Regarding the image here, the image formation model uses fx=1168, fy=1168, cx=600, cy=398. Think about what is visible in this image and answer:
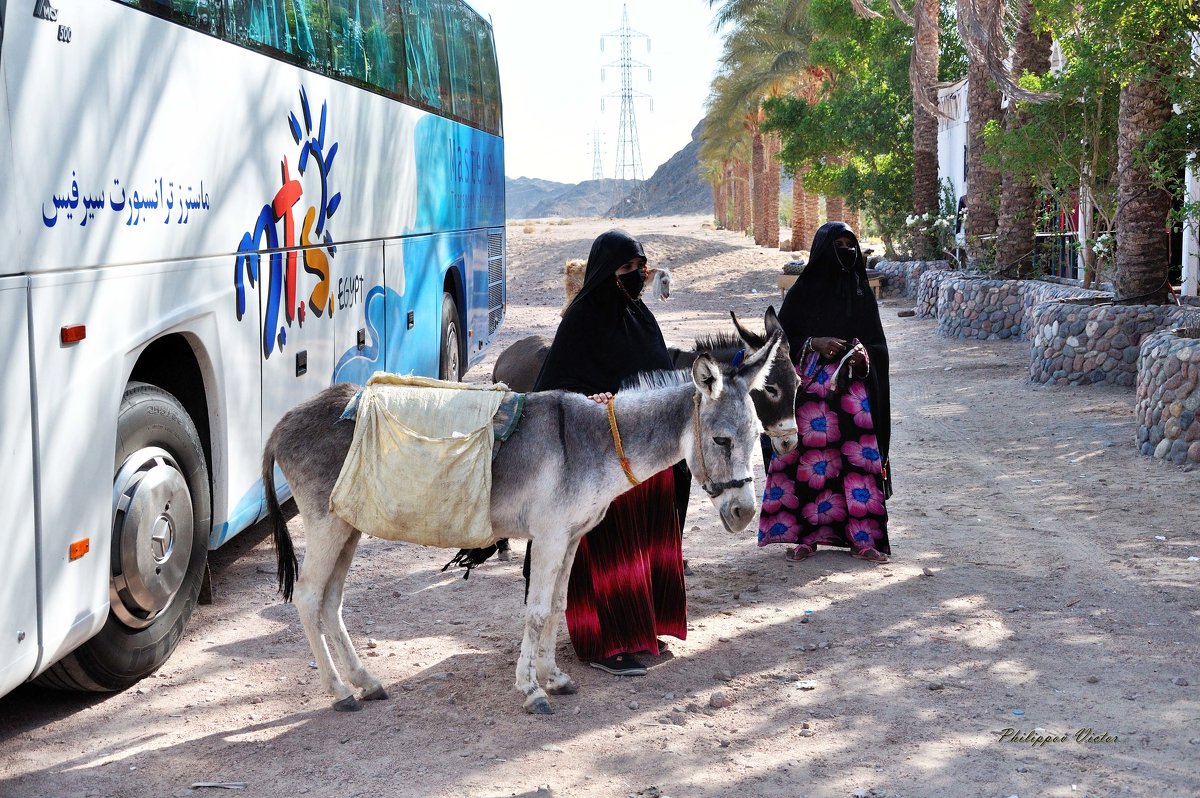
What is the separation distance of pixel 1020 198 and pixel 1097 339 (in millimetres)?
5579

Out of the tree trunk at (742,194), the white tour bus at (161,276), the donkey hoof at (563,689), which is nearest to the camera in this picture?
the white tour bus at (161,276)

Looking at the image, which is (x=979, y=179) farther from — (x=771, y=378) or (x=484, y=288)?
(x=771, y=378)

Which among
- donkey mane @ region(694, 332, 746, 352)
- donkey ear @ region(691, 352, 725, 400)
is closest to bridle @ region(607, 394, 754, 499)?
donkey ear @ region(691, 352, 725, 400)

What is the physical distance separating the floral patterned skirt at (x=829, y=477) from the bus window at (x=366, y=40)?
3286mm

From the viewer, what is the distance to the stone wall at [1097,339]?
1171 centimetres

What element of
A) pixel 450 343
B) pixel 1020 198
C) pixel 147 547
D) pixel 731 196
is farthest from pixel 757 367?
pixel 731 196

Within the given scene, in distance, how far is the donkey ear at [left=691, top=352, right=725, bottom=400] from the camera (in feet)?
12.8

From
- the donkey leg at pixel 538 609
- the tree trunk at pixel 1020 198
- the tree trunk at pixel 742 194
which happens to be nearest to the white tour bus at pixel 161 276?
the donkey leg at pixel 538 609

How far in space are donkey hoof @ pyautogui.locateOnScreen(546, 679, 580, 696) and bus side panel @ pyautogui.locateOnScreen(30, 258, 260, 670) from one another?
1652 mm

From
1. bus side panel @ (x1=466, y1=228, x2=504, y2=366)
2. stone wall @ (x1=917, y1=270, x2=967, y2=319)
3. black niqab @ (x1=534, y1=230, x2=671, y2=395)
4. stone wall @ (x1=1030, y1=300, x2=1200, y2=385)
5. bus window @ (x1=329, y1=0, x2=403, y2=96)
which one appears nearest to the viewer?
black niqab @ (x1=534, y1=230, x2=671, y2=395)

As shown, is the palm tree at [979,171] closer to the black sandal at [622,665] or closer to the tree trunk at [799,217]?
the black sandal at [622,665]

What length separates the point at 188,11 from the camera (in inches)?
191

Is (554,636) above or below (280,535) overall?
below

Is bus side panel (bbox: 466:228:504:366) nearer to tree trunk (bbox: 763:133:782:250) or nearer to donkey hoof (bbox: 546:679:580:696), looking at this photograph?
donkey hoof (bbox: 546:679:580:696)
